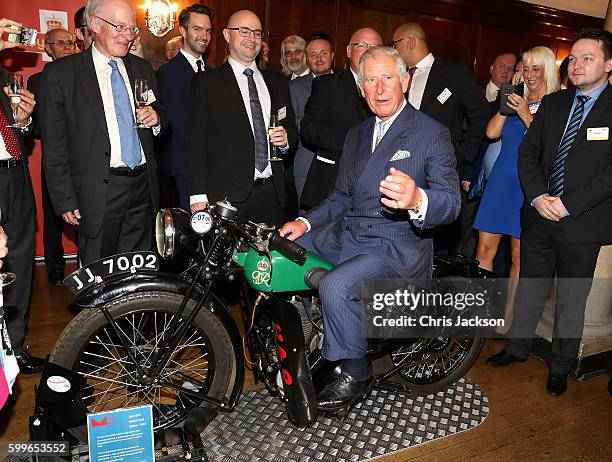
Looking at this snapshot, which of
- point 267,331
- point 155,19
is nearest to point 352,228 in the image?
point 267,331

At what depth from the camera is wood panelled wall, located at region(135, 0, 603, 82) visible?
583 centimetres

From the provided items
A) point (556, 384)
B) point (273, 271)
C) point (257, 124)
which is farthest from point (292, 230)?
point (556, 384)

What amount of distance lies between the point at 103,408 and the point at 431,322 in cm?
178

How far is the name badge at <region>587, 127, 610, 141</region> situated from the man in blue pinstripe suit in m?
1.05

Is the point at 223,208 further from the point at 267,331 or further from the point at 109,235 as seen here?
the point at 109,235

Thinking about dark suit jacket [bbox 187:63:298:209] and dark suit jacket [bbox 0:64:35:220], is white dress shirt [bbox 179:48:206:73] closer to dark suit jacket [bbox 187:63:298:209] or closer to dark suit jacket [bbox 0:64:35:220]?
dark suit jacket [bbox 187:63:298:209]

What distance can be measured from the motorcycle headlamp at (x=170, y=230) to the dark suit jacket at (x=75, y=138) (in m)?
0.90

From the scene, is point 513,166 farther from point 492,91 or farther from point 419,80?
point 492,91

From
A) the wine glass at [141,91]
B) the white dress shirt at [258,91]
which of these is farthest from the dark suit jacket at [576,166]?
the wine glass at [141,91]

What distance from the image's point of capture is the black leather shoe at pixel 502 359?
3.43 meters

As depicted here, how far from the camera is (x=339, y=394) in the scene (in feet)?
8.12

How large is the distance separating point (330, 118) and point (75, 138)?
1.67 meters

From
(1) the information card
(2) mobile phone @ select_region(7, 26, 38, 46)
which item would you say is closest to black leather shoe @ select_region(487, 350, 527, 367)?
Result: (1) the information card

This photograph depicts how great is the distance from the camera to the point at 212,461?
2.43 m
